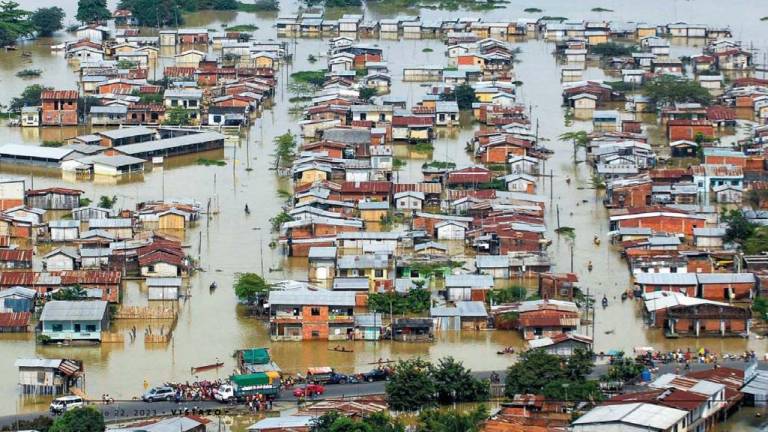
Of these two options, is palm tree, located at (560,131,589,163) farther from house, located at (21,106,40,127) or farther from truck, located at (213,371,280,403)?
truck, located at (213,371,280,403)

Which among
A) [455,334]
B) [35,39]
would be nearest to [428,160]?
[455,334]

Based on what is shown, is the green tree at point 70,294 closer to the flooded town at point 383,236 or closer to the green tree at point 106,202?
the flooded town at point 383,236

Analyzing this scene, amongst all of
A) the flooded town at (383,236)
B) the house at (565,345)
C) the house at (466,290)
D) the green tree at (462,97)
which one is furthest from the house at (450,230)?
the green tree at (462,97)

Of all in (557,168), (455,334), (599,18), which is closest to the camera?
(455,334)

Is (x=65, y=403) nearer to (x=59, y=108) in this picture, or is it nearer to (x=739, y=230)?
(x=739, y=230)

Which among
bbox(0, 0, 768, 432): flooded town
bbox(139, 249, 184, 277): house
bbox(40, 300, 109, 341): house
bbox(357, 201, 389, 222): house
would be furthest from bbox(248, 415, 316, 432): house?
bbox(357, 201, 389, 222): house

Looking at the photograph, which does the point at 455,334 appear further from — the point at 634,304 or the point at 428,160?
the point at 428,160

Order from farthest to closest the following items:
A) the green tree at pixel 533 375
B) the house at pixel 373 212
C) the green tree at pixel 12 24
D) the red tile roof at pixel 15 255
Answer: the green tree at pixel 12 24
the house at pixel 373 212
the red tile roof at pixel 15 255
the green tree at pixel 533 375
